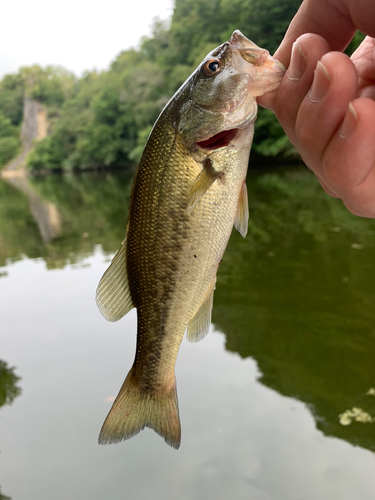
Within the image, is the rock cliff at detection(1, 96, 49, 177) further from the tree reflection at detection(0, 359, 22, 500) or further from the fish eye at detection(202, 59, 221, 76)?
the fish eye at detection(202, 59, 221, 76)

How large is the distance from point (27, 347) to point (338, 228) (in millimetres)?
6817

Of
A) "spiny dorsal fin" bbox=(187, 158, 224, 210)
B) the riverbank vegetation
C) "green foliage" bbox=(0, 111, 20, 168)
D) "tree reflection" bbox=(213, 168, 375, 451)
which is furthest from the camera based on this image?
"green foliage" bbox=(0, 111, 20, 168)

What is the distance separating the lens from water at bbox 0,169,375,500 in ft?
9.73

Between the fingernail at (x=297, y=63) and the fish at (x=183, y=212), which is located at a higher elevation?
the fingernail at (x=297, y=63)

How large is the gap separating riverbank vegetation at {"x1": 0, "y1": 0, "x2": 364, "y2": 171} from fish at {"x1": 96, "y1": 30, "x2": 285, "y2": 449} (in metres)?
25.8

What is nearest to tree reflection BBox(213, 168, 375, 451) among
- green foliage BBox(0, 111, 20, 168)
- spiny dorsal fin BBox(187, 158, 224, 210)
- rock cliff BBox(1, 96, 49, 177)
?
spiny dorsal fin BBox(187, 158, 224, 210)

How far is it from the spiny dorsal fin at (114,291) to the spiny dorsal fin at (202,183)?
0.45 meters

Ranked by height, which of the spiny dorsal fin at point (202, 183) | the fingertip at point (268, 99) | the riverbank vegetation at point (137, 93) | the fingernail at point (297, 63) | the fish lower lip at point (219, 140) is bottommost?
the riverbank vegetation at point (137, 93)

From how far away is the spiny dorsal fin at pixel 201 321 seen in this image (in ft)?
5.98

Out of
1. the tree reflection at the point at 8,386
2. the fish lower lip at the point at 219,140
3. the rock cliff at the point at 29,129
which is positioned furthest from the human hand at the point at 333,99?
the rock cliff at the point at 29,129

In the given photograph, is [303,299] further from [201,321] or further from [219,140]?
[219,140]

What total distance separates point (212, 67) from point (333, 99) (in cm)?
56

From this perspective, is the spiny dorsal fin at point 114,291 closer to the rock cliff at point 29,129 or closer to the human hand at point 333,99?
the human hand at point 333,99

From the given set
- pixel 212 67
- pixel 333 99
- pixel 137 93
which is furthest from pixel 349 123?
pixel 137 93
